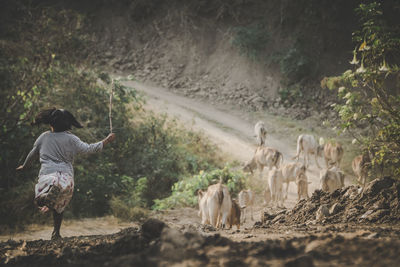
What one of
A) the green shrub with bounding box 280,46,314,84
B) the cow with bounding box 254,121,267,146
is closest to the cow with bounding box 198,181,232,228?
the cow with bounding box 254,121,267,146

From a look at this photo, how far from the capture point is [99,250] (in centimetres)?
331

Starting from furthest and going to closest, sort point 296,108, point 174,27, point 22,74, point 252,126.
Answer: point 174,27 → point 296,108 → point 252,126 → point 22,74

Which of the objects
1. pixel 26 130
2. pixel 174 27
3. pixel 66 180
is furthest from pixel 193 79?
pixel 66 180

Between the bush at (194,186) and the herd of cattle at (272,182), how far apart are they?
90cm

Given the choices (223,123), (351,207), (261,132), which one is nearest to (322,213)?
(351,207)

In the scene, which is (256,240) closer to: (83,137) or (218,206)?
(218,206)

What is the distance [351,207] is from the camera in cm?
497

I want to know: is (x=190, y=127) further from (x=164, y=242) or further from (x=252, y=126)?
(x=164, y=242)

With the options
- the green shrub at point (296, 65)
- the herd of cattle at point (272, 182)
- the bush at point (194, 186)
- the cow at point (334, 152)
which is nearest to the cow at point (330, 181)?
the herd of cattle at point (272, 182)

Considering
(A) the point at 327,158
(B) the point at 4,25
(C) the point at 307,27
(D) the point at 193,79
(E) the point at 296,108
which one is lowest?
(A) the point at 327,158

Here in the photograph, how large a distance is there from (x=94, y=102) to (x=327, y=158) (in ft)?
23.9

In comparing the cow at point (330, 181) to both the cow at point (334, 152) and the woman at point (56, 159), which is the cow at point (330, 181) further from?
the woman at point (56, 159)

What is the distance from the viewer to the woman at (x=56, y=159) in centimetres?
486

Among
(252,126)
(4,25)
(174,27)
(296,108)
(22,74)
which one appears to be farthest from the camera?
(174,27)
